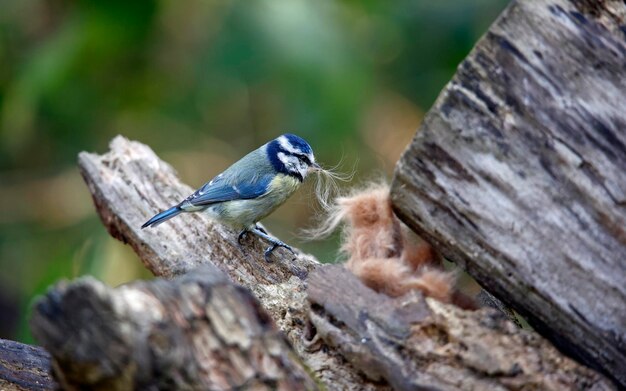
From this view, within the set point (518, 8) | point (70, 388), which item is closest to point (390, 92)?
point (518, 8)

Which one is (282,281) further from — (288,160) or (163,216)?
(288,160)

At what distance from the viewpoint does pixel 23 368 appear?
2549 mm

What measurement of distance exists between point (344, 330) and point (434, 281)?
9.9 inches

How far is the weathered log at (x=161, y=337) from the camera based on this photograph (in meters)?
1.55

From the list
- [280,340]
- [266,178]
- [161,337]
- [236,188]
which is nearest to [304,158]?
[266,178]

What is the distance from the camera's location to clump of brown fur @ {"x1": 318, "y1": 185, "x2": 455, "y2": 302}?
2059 mm

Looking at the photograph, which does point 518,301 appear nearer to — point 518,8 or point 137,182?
point 518,8

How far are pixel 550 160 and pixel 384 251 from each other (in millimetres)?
542

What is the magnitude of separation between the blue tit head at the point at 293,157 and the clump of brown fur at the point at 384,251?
1.83 m

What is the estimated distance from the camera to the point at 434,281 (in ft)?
6.73

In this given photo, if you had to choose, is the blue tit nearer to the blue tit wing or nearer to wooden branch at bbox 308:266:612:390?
the blue tit wing

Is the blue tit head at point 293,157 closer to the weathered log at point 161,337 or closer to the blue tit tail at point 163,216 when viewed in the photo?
the blue tit tail at point 163,216

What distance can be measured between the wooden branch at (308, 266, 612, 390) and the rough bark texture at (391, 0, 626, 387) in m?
0.11

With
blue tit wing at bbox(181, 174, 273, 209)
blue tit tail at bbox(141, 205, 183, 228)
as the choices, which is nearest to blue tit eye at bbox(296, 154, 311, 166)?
blue tit wing at bbox(181, 174, 273, 209)
